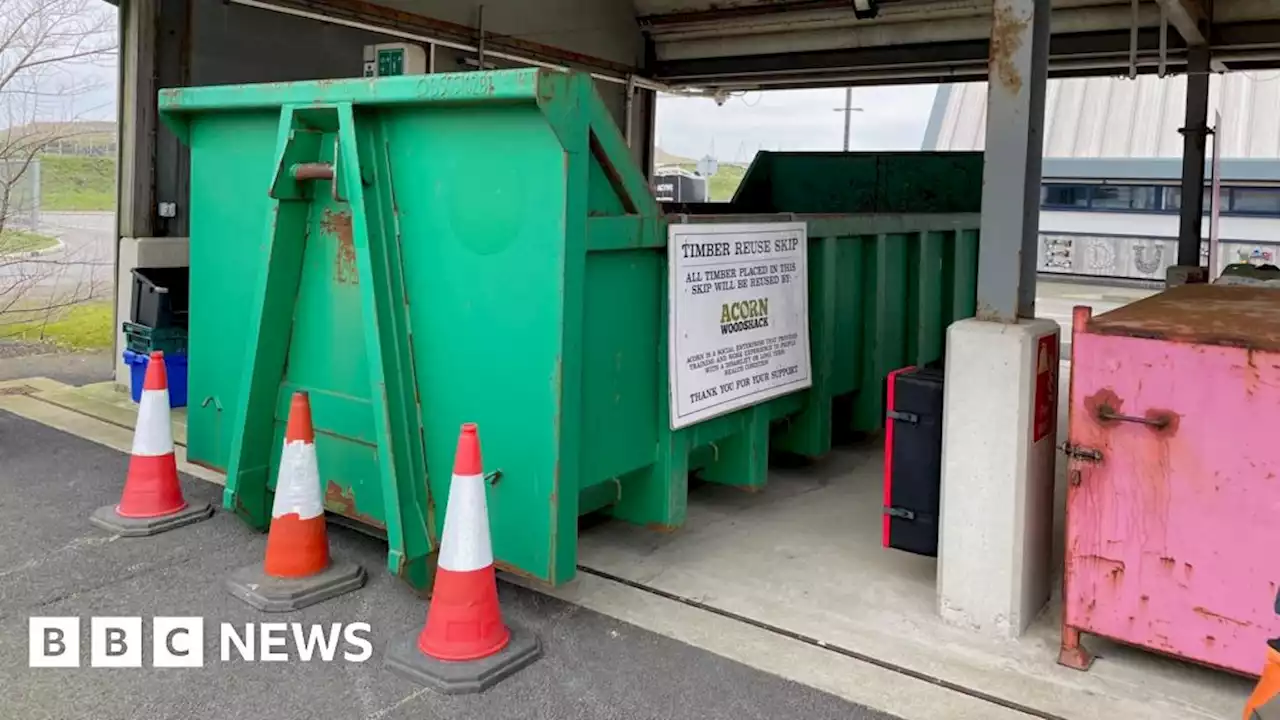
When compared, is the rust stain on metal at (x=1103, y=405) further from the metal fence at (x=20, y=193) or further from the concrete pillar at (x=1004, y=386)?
the metal fence at (x=20, y=193)

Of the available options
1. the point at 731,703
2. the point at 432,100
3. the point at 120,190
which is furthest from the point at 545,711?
the point at 120,190

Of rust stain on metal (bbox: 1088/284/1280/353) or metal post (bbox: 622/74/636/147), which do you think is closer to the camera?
rust stain on metal (bbox: 1088/284/1280/353)

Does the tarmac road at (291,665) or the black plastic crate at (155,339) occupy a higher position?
the black plastic crate at (155,339)

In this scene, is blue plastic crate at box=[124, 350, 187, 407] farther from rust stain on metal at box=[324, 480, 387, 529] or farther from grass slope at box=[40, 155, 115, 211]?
rust stain on metal at box=[324, 480, 387, 529]

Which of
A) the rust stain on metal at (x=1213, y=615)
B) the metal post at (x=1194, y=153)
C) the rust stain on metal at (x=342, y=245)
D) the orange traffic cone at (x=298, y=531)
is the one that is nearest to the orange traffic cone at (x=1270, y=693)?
the rust stain on metal at (x=1213, y=615)

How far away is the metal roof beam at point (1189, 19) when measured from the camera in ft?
26.2

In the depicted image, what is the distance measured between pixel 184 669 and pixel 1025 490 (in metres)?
2.87

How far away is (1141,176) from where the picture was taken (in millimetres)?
22578

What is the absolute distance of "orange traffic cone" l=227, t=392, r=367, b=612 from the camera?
3.71 metres

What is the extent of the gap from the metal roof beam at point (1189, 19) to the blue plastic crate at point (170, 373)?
7924 millimetres

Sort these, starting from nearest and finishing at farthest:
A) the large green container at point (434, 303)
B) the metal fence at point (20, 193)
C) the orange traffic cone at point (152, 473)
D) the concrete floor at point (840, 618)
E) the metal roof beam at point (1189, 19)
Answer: the concrete floor at point (840, 618) → the large green container at point (434, 303) → the orange traffic cone at point (152, 473) → the metal roof beam at point (1189, 19) → the metal fence at point (20, 193)

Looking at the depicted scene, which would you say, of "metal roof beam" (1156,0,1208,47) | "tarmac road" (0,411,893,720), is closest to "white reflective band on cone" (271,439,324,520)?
"tarmac road" (0,411,893,720)

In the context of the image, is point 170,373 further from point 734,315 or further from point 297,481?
point 734,315

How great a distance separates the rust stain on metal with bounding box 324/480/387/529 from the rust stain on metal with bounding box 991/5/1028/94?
2918 millimetres
